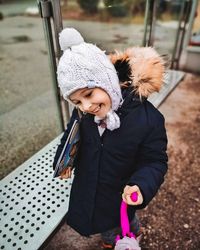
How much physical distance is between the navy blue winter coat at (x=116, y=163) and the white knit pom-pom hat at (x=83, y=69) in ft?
0.32

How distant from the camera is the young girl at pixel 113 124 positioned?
757mm

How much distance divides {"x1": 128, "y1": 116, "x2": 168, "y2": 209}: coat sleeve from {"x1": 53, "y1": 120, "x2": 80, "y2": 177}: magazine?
256mm

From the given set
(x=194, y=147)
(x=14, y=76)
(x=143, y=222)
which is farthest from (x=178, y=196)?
(x=14, y=76)

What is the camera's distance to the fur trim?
807 millimetres

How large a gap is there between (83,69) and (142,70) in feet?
0.70

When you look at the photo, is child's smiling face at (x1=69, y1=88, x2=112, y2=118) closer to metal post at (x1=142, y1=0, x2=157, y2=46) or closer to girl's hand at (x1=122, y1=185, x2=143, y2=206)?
girl's hand at (x1=122, y1=185, x2=143, y2=206)

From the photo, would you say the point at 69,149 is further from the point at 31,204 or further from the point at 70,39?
the point at 31,204

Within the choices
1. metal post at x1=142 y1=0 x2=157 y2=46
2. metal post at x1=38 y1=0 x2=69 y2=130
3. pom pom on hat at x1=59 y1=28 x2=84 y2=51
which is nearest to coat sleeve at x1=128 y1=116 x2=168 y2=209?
pom pom on hat at x1=59 y1=28 x2=84 y2=51

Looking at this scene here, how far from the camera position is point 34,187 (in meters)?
1.35

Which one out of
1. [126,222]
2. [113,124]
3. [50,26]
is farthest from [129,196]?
[50,26]

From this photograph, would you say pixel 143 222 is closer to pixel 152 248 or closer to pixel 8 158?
pixel 152 248

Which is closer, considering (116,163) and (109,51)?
(116,163)

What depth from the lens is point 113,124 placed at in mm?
799

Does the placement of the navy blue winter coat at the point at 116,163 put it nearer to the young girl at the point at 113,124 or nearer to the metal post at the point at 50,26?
the young girl at the point at 113,124
